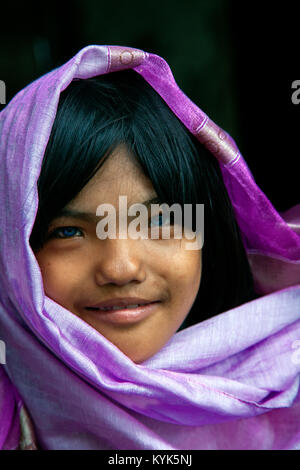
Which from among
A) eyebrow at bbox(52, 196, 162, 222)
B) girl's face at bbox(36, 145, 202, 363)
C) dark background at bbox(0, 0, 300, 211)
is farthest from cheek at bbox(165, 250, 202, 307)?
dark background at bbox(0, 0, 300, 211)

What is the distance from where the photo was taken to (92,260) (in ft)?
3.37

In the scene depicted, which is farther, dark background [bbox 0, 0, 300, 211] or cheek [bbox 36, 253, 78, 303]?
dark background [bbox 0, 0, 300, 211]

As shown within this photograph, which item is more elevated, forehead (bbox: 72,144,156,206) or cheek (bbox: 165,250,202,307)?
forehead (bbox: 72,144,156,206)

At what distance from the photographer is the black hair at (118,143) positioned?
3.34 feet

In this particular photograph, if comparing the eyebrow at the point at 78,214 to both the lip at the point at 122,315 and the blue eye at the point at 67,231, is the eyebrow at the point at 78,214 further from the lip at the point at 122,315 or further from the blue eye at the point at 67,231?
the lip at the point at 122,315

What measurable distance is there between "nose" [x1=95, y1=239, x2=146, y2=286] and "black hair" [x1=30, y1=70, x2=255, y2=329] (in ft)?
0.34

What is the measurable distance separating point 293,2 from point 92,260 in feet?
3.53

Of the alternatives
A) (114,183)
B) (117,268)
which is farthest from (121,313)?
(114,183)

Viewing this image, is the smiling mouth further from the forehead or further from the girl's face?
the forehead

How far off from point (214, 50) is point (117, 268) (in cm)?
120

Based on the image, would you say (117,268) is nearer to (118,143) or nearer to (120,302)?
(120,302)

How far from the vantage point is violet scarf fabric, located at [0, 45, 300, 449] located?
3.37ft
